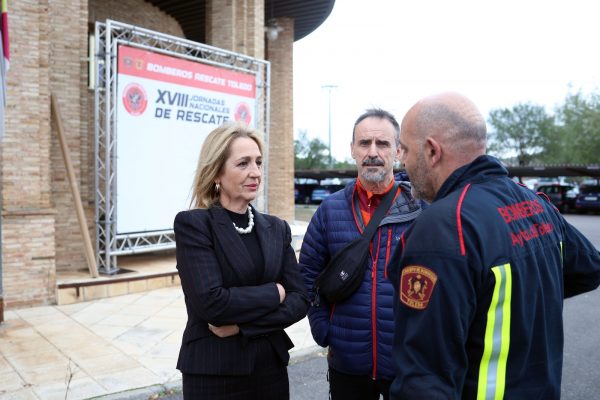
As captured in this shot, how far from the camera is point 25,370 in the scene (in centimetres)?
490

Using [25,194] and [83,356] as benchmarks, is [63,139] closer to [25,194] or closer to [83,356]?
[25,194]

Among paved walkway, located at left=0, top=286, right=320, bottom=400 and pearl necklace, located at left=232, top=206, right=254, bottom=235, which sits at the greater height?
pearl necklace, located at left=232, top=206, right=254, bottom=235

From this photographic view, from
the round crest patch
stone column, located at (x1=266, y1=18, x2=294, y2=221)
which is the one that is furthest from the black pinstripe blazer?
stone column, located at (x1=266, y1=18, x2=294, y2=221)

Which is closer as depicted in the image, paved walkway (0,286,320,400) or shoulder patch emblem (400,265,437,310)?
shoulder patch emblem (400,265,437,310)

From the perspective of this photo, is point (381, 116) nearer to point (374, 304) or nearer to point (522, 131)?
point (374, 304)

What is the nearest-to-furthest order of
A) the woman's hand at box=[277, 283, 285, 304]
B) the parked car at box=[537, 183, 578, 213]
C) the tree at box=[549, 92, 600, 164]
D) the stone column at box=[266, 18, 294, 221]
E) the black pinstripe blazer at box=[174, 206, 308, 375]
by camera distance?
the black pinstripe blazer at box=[174, 206, 308, 375] < the woman's hand at box=[277, 283, 285, 304] < the stone column at box=[266, 18, 294, 221] < the parked car at box=[537, 183, 578, 213] < the tree at box=[549, 92, 600, 164]

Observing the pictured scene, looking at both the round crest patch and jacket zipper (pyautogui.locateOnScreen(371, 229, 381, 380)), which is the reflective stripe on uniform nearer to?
jacket zipper (pyautogui.locateOnScreen(371, 229, 381, 380))

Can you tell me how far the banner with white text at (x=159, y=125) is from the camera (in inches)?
350

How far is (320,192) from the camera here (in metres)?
37.1

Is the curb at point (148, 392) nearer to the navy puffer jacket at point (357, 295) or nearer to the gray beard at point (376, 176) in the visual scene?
the navy puffer jacket at point (357, 295)

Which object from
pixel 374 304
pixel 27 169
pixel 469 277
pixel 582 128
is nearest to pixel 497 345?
pixel 469 277

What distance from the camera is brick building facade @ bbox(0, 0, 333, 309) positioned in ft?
23.7

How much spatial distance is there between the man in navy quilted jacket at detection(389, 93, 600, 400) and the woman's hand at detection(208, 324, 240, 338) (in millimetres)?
929

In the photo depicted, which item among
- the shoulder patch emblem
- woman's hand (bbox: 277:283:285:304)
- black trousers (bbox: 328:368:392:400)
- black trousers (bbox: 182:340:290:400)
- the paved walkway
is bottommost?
the paved walkway
